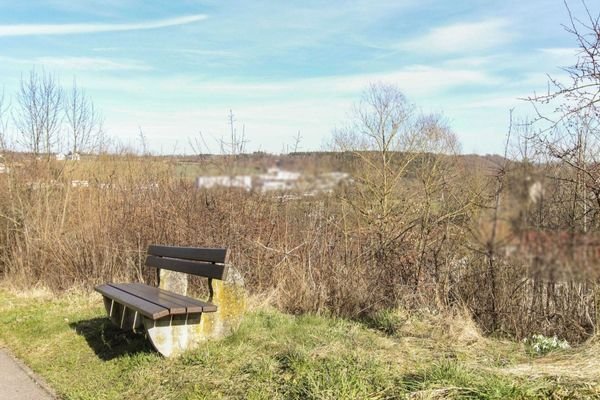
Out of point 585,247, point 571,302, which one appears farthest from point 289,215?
point 585,247

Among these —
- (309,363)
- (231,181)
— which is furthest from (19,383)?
(231,181)

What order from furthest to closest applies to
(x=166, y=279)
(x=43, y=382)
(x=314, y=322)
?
1. (x=166, y=279)
2. (x=314, y=322)
3. (x=43, y=382)

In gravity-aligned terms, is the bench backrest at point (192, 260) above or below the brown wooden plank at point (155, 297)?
above

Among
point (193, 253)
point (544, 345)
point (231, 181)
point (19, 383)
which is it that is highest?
point (231, 181)

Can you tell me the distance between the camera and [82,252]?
959 centimetres

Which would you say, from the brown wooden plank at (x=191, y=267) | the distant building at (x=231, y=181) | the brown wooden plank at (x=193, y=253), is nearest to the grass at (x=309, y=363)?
the brown wooden plank at (x=191, y=267)

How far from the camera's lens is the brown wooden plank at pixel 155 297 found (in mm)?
4805

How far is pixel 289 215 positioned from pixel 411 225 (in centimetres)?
162

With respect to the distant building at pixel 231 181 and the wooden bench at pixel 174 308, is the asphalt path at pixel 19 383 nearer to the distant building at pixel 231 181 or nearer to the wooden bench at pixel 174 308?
the wooden bench at pixel 174 308

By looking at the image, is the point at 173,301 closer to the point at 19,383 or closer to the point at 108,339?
the point at 108,339

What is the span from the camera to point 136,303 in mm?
5086

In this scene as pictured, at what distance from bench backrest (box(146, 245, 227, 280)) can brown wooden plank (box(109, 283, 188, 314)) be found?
1.13 ft

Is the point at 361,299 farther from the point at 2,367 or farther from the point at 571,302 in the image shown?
the point at 2,367

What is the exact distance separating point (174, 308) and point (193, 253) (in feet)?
3.51
